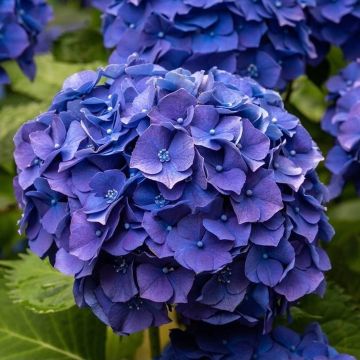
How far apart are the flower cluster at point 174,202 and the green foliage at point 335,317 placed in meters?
0.31

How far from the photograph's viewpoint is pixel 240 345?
142cm

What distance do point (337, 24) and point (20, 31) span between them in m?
0.61

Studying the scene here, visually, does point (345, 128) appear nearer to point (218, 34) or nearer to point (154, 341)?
point (218, 34)

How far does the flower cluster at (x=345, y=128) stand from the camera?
5.41ft

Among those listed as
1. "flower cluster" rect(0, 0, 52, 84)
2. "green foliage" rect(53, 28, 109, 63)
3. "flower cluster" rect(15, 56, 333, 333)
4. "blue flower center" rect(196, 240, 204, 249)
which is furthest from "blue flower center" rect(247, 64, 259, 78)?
"green foliage" rect(53, 28, 109, 63)

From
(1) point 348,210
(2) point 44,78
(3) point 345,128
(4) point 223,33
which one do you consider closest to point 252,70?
(4) point 223,33

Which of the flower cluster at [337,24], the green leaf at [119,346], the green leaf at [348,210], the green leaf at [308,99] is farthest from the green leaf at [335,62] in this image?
the green leaf at [119,346]

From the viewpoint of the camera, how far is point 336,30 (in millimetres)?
1896

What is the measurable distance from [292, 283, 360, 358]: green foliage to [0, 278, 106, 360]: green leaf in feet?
1.16

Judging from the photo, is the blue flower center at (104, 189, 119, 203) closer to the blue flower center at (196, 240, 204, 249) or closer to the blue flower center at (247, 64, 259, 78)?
the blue flower center at (196, 240, 204, 249)

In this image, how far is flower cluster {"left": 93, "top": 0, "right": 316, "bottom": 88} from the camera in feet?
5.45

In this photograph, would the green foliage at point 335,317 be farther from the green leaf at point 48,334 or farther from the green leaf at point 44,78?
the green leaf at point 44,78

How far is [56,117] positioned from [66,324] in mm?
477

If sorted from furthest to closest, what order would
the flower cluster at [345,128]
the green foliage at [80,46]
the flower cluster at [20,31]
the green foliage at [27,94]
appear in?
the green foliage at [80,46], the green foliage at [27,94], the flower cluster at [20,31], the flower cluster at [345,128]
